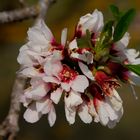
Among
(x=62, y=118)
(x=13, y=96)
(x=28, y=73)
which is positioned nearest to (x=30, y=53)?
(x=28, y=73)

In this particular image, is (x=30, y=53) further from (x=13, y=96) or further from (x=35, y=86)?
(x=13, y=96)

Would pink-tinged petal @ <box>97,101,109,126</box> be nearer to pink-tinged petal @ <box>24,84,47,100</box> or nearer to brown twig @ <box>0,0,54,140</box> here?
pink-tinged petal @ <box>24,84,47,100</box>

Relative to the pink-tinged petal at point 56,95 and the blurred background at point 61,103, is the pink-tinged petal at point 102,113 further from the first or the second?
the blurred background at point 61,103

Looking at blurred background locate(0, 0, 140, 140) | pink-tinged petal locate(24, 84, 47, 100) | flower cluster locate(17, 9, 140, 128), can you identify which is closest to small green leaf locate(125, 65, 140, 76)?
flower cluster locate(17, 9, 140, 128)

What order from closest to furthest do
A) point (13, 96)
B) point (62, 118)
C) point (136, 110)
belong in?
point (13, 96) → point (62, 118) → point (136, 110)

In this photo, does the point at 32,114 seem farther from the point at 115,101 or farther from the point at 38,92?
the point at 115,101

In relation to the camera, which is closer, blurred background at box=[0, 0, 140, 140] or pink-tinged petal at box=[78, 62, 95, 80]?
pink-tinged petal at box=[78, 62, 95, 80]

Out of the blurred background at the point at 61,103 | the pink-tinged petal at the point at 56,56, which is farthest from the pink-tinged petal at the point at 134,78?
the blurred background at the point at 61,103

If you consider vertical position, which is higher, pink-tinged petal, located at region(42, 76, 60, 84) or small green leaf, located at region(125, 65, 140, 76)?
pink-tinged petal, located at region(42, 76, 60, 84)
